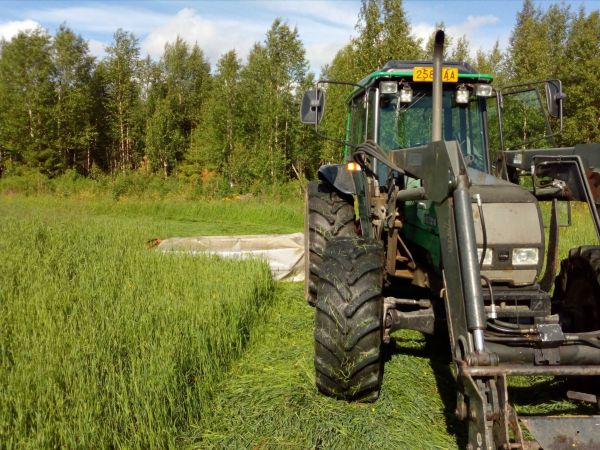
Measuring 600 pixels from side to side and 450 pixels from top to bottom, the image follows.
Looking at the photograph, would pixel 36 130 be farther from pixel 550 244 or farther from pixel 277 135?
pixel 550 244

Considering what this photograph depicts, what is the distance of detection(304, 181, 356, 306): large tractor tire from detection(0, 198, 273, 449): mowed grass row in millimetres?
704

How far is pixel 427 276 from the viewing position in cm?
405

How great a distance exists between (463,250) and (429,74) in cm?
222

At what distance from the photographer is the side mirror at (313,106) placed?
4.57 metres

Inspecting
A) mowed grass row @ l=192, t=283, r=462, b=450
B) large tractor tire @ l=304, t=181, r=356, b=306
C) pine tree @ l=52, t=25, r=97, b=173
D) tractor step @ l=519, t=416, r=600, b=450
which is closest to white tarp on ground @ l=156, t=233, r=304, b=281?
large tractor tire @ l=304, t=181, r=356, b=306

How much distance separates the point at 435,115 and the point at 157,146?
3171cm

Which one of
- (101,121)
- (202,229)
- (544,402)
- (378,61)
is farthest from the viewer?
(101,121)

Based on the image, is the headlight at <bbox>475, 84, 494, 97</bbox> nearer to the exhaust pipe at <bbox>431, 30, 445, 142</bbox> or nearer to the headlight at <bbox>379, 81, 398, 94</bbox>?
the headlight at <bbox>379, 81, 398, 94</bbox>

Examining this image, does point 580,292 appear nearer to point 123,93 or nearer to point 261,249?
point 261,249

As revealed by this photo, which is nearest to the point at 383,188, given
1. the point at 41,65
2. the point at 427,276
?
the point at 427,276

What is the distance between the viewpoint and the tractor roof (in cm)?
437

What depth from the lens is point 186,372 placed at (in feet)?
11.4

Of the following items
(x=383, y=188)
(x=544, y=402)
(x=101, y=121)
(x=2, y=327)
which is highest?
(x=101, y=121)

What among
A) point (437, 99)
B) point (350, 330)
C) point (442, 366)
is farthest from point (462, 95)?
point (350, 330)
